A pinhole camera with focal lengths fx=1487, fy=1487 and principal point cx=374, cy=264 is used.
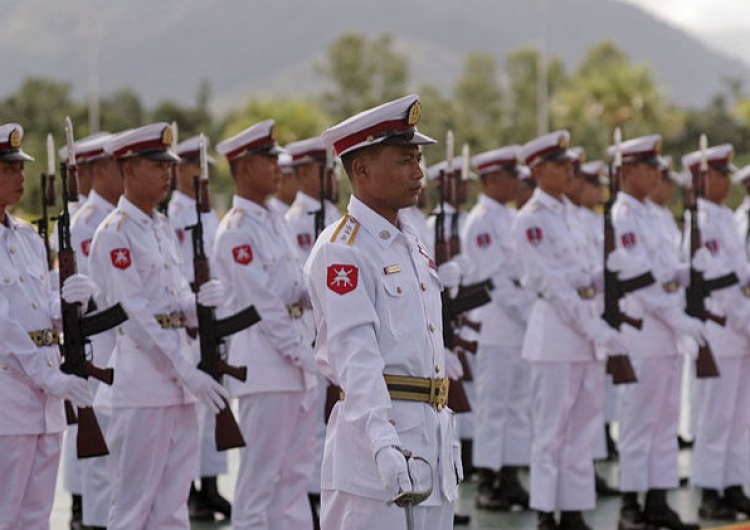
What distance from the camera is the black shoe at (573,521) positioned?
7879 millimetres

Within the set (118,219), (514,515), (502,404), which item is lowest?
(514,515)

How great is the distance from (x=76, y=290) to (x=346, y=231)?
5.73 ft

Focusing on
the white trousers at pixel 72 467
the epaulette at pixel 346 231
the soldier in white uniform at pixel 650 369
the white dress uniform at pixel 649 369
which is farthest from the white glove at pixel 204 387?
the white dress uniform at pixel 649 369

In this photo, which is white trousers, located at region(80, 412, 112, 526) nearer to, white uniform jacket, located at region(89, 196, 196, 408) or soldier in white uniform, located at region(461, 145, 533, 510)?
white uniform jacket, located at region(89, 196, 196, 408)

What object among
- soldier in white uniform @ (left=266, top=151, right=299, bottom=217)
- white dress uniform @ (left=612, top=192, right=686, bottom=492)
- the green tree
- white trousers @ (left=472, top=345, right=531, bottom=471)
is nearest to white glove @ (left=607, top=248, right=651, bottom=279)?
white dress uniform @ (left=612, top=192, right=686, bottom=492)

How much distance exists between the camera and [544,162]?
8203 mm

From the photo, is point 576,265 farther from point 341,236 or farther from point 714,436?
point 341,236

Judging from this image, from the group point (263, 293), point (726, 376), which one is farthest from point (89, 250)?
point (726, 376)

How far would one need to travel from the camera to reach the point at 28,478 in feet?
19.3

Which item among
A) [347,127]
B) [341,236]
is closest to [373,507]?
[341,236]

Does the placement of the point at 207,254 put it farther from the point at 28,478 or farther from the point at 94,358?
the point at 28,478

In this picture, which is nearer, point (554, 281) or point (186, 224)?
point (554, 281)

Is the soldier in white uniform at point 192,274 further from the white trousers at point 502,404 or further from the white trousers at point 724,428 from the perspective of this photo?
the white trousers at point 724,428

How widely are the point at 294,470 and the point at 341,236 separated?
2.86 metres
